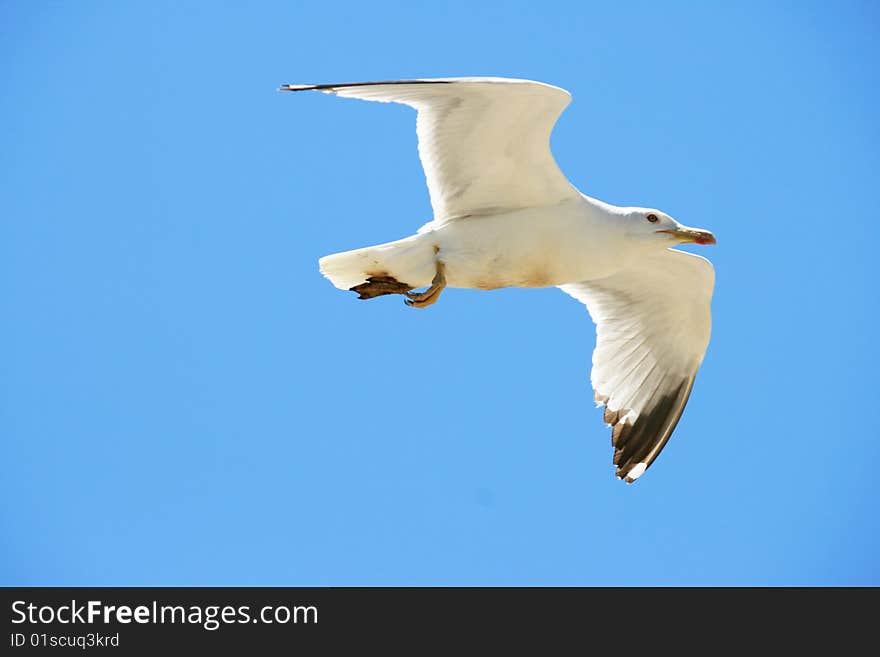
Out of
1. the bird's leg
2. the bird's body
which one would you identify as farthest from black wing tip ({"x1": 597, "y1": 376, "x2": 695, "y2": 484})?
the bird's leg

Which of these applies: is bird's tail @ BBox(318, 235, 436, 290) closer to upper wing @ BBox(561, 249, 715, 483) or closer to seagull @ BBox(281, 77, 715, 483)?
seagull @ BBox(281, 77, 715, 483)

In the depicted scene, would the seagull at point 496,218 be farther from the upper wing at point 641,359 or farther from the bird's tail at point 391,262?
the upper wing at point 641,359

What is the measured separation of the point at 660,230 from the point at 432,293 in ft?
5.50

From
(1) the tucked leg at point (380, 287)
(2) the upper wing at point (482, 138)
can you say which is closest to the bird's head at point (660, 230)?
(2) the upper wing at point (482, 138)

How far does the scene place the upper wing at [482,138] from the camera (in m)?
8.55

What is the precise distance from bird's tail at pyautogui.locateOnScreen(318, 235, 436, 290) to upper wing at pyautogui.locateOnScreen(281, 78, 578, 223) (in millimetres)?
442

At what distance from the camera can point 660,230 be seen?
925cm

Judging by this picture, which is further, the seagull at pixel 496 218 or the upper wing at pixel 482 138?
the seagull at pixel 496 218

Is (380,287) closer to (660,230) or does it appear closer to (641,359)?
(660,230)

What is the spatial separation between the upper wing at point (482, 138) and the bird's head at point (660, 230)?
48 centimetres
